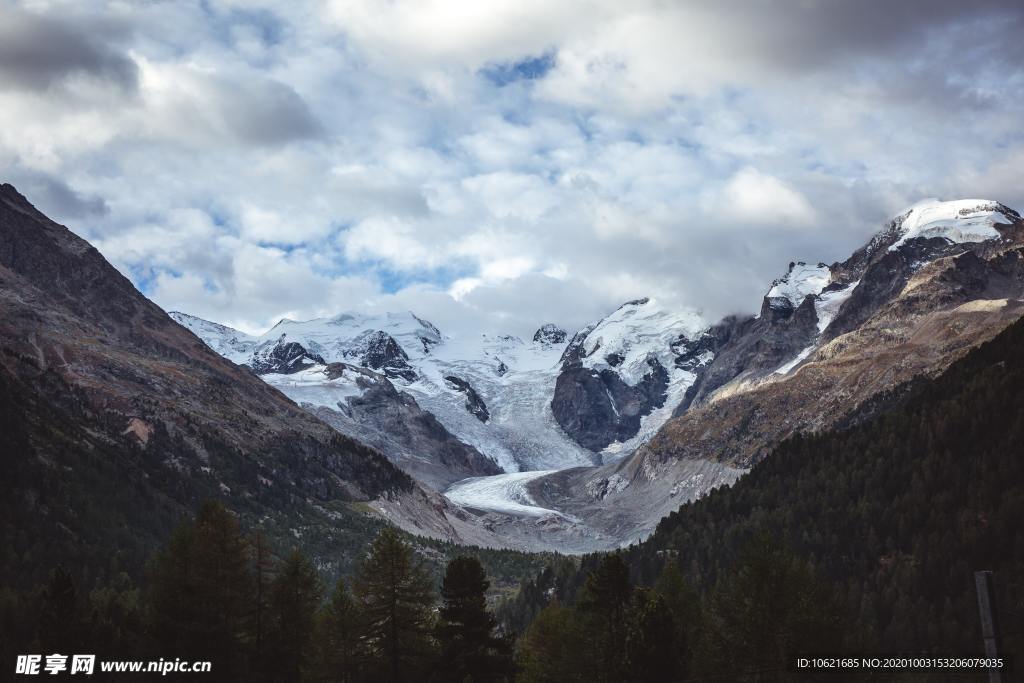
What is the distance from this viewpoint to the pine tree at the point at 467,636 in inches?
2354

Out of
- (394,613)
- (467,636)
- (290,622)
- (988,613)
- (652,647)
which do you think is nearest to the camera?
(988,613)

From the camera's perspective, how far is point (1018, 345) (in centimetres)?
17238

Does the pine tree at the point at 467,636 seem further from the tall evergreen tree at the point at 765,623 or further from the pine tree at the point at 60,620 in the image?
the pine tree at the point at 60,620

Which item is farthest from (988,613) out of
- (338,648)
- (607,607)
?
(338,648)

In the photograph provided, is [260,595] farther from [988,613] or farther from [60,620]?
[988,613]

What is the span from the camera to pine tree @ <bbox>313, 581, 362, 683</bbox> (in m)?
58.7

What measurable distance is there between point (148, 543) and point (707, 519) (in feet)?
337

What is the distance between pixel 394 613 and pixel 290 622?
24.3ft

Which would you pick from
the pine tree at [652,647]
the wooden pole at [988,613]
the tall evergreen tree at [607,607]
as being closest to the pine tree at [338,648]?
the tall evergreen tree at [607,607]

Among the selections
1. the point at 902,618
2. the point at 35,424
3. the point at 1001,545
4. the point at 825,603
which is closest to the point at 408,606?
the point at 825,603

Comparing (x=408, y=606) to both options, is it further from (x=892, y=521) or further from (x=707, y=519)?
(x=707, y=519)

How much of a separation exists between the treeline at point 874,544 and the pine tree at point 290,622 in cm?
2077

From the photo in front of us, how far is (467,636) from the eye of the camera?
6097cm

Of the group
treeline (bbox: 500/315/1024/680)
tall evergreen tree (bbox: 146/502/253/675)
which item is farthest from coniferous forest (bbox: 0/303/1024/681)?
treeline (bbox: 500/315/1024/680)
